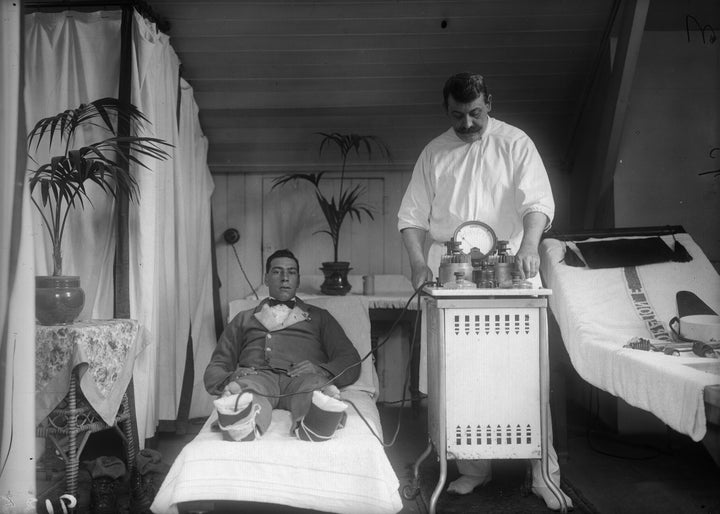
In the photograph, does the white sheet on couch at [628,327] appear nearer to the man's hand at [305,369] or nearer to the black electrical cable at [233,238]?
the man's hand at [305,369]

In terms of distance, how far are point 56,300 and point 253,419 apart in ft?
3.22

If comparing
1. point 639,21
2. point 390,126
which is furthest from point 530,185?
point 390,126

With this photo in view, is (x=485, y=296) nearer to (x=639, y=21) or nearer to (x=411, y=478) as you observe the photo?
(x=411, y=478)

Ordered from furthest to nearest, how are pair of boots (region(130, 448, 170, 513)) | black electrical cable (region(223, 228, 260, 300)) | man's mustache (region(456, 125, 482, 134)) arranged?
black electrical cable (region(223, 228, 260, 300))
man's mustache (region(456, 125, 482, 134))
pair of boots (region(130, 448, 170, 513))

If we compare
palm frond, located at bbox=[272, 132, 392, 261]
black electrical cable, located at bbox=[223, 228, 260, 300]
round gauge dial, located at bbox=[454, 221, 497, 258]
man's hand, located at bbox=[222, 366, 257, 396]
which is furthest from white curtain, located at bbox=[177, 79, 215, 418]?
round gauge dial, located at bbox=[454, 221, 497, 258]

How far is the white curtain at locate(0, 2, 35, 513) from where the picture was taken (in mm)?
1478

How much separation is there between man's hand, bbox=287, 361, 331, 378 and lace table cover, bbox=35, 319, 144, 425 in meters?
0.71

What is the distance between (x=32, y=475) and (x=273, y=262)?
5.34 ft

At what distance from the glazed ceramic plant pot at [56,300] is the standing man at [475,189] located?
139cm

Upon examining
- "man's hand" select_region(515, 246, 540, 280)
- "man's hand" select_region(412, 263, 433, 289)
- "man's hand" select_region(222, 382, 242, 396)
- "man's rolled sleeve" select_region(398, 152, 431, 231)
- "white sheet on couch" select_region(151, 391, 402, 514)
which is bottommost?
"white sheet on couch" select_region(151, 391, 402, 514)

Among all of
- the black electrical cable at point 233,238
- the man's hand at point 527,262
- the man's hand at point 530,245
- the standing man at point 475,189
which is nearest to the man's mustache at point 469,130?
the standing man at point 475,189

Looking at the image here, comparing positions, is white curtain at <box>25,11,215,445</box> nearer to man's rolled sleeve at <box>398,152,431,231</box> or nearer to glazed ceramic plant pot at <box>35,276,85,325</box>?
glazed ceramic plant pot at <box>35,276,85,325</box>

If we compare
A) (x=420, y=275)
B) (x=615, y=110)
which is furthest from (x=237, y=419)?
(x=615, y=110)

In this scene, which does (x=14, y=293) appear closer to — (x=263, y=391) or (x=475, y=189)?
(x=263, y=391)
